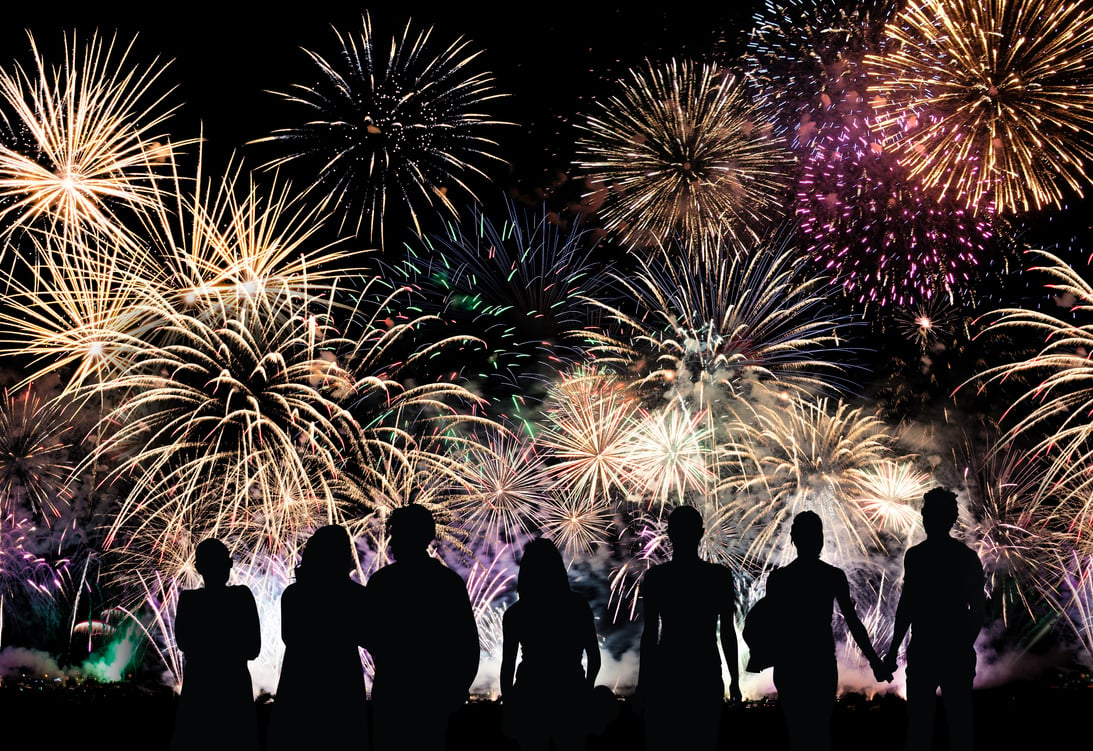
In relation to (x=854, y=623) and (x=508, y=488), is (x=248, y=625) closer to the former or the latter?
(x=854, y=623)

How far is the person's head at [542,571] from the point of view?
6898 mm

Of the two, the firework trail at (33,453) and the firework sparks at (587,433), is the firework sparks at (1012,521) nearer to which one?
the firework sparks at (587,433)

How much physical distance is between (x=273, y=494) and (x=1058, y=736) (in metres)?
13.3

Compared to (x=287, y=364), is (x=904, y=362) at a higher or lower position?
higher

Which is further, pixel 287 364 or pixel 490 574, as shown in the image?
pixel 490 574

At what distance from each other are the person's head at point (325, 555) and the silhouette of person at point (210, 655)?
2.22 feet

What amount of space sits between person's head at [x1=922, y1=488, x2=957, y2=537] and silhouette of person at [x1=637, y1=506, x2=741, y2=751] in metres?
1.67

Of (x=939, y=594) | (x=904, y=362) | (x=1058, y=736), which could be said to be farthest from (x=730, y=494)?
(x=939, y=594)

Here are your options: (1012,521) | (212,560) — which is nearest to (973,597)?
(212,560)

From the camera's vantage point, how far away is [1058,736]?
10.4m

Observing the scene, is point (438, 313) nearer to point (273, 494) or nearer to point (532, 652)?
point (273, 494)

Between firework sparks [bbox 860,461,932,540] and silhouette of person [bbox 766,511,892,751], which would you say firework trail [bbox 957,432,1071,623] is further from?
silhouette of person [bbox 766,511,892,751]

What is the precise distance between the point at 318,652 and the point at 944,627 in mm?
4518

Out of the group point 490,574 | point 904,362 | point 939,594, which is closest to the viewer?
point 939,594
